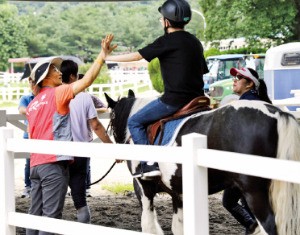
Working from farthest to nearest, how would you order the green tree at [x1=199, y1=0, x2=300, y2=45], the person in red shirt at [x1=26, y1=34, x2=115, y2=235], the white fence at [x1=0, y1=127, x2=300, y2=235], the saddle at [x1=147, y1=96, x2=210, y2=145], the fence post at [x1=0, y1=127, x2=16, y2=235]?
the green tree at [x1=199, y1=0, x2=300, y2=45], the saddle at [x1=147, y1=96, x2=210, y2=145], the person in red shirt at [x1=26, y1=34, x2=115, y2=235], the fence post at [x1=0, y1=127, x2=16, y2=235], the white fence at [x1=0, y1=127, x2=300, y2=235]

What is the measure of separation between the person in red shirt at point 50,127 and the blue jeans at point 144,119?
44.1 inches

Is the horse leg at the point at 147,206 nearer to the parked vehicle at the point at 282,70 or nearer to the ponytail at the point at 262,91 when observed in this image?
the ponytail at the point at 262,91

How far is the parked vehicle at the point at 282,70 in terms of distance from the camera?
2825 cm

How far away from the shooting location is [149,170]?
8.09 metres

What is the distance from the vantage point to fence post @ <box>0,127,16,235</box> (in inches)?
269

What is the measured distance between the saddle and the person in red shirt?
3.56 ft

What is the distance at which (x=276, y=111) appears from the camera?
6.90 meters

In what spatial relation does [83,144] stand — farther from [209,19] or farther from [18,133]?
[209,19]

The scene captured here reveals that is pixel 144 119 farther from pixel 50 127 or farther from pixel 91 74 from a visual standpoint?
pixel 91 74

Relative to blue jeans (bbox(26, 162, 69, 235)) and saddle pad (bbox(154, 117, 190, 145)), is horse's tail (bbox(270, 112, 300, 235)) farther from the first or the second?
blue jeans (bbox(26, 162, 69, 235))

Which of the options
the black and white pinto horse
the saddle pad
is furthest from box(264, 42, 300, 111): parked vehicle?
the black and white pinto horse

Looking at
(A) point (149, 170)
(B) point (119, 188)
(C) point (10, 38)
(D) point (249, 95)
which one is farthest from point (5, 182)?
(C) point (10, 38)

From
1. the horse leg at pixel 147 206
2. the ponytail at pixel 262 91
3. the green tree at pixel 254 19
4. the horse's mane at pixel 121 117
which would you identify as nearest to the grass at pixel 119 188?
the horse's mane at pixel 121 117

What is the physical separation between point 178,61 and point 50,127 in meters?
1.51
